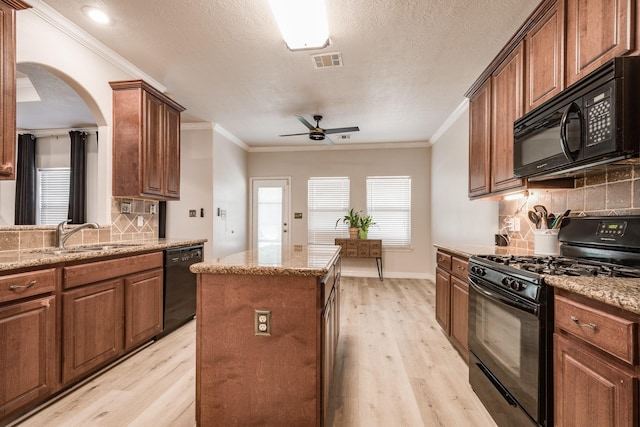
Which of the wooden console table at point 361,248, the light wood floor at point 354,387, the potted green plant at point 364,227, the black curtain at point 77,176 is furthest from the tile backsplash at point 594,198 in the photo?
the black curtain at point 77,176

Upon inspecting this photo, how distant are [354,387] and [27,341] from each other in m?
2.01

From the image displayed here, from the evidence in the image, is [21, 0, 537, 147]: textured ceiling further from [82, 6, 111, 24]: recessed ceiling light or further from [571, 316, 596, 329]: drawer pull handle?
[571, 316, 596, 329]: drawer pull handle

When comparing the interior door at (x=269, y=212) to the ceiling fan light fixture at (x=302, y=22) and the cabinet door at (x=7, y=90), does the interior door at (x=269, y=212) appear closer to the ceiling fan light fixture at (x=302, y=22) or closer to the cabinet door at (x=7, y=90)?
the ceiling fan light fixture at (x=302, y=22)

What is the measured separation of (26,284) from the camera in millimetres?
1698

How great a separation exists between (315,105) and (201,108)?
162cm

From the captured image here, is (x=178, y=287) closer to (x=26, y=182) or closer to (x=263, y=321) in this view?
(x=263, y=321)

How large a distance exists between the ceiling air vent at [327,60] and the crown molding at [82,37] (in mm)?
1890

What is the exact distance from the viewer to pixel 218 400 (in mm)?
1532

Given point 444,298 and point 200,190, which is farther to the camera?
point 200,190

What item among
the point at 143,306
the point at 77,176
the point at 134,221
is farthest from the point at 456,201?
the point at 77,176

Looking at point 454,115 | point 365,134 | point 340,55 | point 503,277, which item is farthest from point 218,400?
point 365,134

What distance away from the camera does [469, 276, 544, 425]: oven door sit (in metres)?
1.36

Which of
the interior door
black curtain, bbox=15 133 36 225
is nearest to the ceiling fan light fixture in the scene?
the interior door

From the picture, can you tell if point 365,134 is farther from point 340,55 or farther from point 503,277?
point 503,277
